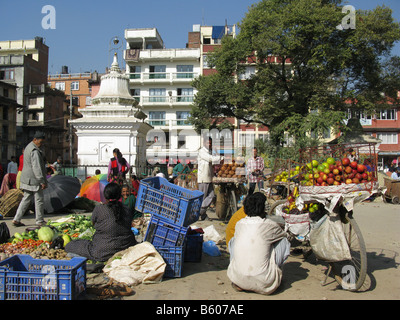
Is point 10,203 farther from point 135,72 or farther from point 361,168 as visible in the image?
point 135,72

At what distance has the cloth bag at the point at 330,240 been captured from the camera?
4.54 m

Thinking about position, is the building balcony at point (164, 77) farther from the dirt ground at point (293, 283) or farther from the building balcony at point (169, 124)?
the dirt ground at point (293, 283)

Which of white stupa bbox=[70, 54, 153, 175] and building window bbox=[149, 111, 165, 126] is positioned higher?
building window bbox=[149, 111, 165, 126]

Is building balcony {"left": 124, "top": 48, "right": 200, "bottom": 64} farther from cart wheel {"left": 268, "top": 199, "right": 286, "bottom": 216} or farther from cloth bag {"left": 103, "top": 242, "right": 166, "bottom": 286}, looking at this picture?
cloth bag {"left": 103, "top": 242, "right": 166, "bottom": 286}

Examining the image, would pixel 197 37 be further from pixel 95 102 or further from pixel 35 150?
pixel 35 150

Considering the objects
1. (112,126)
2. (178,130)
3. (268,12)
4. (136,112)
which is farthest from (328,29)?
(178,130)

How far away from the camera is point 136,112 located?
1939 centimetres

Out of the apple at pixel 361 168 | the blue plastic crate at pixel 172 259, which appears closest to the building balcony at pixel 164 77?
the apple at pixel 361 168

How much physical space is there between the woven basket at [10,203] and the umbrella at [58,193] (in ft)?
2.41

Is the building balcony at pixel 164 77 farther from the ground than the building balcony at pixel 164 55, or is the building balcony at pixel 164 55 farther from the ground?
the building balcony at pixel 164 55

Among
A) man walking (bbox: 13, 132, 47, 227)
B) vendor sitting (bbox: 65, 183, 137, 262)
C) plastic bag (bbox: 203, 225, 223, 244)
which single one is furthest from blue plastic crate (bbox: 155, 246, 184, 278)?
man walking (bbox: 13, 132, 47, 227)

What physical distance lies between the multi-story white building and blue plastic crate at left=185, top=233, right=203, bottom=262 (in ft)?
129

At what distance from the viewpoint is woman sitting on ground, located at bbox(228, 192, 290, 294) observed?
4266mm
